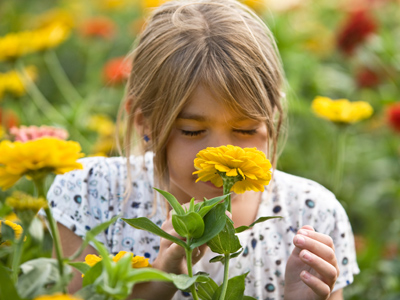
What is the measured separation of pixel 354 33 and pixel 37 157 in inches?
68.0

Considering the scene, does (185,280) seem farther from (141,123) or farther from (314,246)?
(141,123)

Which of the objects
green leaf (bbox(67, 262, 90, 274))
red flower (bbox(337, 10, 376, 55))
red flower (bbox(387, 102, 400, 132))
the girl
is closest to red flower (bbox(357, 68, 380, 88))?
red flower (bbox(337, 10, 376, 55))

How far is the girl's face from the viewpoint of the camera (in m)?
0.76

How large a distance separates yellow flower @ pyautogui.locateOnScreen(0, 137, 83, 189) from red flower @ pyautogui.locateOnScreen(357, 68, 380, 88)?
1.59m

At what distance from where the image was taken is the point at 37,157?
453 mm

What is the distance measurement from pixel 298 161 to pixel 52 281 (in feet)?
4.48

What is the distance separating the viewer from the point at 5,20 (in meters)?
2.62

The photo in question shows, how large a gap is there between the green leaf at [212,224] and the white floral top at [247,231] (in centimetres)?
42

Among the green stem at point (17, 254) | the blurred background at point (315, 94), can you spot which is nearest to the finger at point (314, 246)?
the green stem at point (17, 254)

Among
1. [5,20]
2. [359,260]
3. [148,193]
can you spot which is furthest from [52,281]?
[5,20]

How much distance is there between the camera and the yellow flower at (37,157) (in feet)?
1.48

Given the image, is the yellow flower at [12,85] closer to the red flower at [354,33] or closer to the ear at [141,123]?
the ear at [141,123]

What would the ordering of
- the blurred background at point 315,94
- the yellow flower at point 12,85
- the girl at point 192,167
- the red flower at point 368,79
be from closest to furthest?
the girl at point 192,167 → the blurred background at point 315,94 → the yellow flower at point 12,85 → the red flower at point 368,79

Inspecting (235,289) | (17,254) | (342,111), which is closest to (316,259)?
(235,289)
